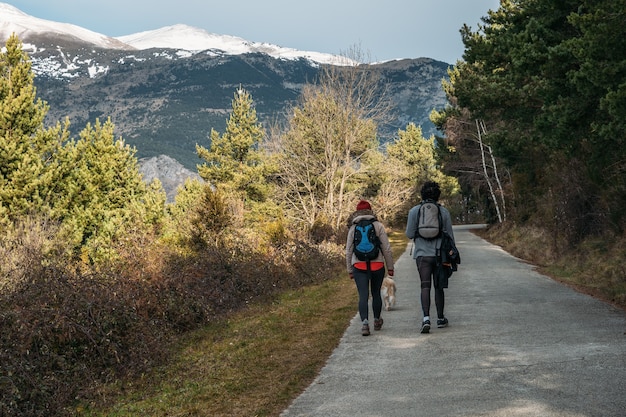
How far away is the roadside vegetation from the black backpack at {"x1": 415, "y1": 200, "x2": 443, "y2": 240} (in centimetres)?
222

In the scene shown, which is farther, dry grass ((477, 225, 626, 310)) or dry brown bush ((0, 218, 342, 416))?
dry grass ((477, 225, 626, 310))

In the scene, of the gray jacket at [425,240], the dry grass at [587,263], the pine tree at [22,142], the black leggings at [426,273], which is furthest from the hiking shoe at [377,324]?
the pine tree at [22,142]

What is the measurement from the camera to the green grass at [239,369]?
19.5 feet

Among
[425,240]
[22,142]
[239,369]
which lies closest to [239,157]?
[22,142]

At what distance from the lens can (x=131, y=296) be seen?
31.4ft

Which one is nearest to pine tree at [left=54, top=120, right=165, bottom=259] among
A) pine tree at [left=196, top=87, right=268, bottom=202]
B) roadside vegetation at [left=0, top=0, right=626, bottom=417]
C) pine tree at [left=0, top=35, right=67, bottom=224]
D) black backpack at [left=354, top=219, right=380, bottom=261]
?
roadside vegetation at [left=0, top=0, right=626, bottom=417]

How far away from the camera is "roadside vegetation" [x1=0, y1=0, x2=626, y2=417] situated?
696 centimetres

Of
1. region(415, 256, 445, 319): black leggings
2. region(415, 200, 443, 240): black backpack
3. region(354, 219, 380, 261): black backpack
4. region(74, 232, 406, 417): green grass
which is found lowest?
region(74, 232, 406, 417): green grass

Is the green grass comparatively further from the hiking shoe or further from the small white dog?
the small white dog

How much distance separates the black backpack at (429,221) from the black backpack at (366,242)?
655 millimetres

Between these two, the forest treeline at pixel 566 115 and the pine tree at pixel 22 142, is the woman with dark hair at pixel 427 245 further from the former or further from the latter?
the pine tree at pixel 22 142

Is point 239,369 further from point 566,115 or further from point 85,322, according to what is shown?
point 566,115

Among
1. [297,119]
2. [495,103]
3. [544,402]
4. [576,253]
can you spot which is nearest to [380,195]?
[297,119]

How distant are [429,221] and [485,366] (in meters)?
2.73
